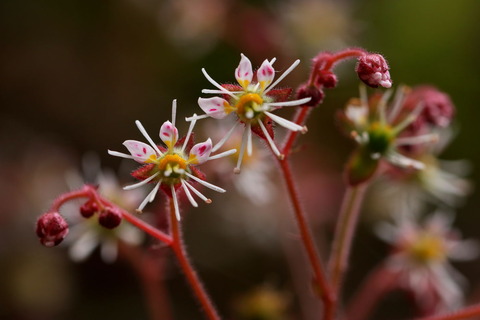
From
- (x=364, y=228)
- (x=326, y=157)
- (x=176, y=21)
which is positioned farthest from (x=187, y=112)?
(x=364, y=228)

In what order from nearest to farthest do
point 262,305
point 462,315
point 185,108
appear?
point 462,315, point 262,305, point 185,108

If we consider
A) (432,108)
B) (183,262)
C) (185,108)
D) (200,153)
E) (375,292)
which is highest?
(185,108)

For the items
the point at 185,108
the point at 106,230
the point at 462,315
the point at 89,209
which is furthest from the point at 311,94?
the point at 185,108

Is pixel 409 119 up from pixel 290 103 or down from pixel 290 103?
up

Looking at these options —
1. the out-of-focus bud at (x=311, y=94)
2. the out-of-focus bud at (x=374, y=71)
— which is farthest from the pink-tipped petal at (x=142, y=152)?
the out-of-focus bud at (x=374, y=71)

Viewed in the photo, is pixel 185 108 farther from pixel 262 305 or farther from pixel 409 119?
pixel 409 119

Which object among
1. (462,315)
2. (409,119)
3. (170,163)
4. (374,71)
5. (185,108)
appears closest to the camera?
(374,71)
